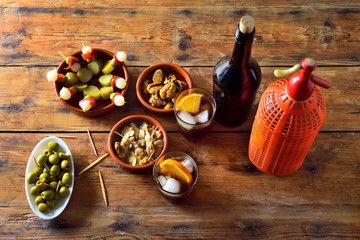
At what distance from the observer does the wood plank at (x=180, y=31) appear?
1.22 meters

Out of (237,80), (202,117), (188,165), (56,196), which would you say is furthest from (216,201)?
(56,196)

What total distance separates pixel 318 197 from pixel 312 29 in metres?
0.59

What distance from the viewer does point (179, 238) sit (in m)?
0.98

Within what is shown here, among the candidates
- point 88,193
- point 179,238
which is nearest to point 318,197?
point 179,238

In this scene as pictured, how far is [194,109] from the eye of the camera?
1.04 meters

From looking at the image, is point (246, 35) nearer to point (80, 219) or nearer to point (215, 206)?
point (215, 206)

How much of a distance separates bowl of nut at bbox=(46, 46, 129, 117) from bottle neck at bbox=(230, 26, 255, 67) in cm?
37

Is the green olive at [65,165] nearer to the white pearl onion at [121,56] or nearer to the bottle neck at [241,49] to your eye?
the white pearl onion at [121,56]

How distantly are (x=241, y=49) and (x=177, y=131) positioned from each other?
361 millimetres

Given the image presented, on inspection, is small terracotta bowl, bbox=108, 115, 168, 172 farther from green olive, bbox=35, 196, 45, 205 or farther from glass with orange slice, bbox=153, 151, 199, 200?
Result: green olive, bbox=35, 196, 45, 205

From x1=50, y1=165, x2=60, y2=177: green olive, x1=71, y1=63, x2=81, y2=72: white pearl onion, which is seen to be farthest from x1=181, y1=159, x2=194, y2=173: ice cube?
x1=71, y1=63, x2=81, y2=72: white pearl onion

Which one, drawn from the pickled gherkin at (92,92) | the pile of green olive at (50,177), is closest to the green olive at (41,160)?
the pile of green olive at (50,177)

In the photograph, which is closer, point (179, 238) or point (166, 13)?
point (179, 238)

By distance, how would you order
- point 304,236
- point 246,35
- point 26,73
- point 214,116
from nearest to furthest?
point 246,35 → point 304,236 → point 214,116 → point 26,73
